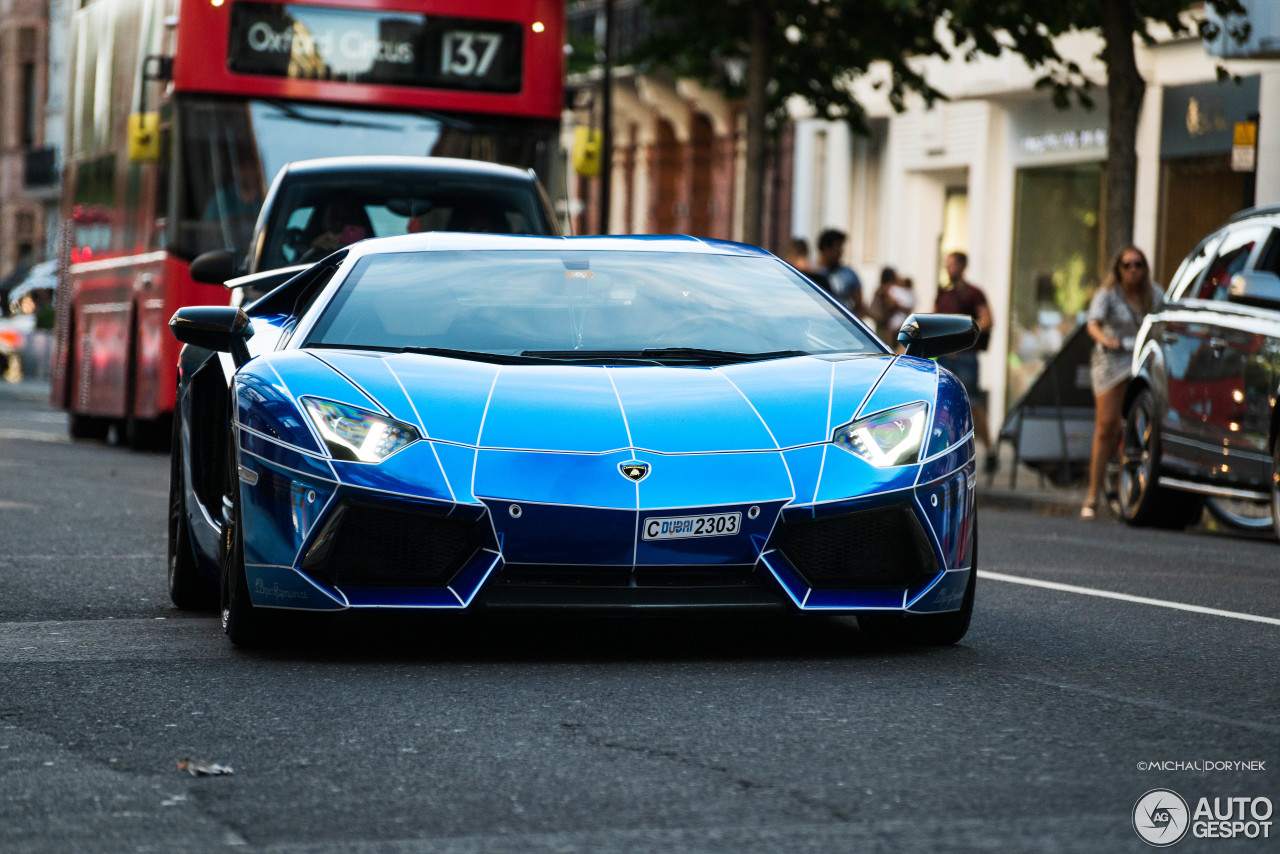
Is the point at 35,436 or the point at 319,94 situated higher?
the point at 319,94

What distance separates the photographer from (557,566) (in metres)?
6.50

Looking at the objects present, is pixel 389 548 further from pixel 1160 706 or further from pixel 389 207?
pixel 389 207

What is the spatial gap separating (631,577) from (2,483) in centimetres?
976

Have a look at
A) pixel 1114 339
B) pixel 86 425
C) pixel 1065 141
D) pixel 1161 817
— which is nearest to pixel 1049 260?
pixel 1065 141

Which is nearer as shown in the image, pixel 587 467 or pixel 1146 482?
pixel 587 467

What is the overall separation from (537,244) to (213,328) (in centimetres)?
109

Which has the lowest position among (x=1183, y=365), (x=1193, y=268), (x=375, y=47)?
(x=1183, y=365)

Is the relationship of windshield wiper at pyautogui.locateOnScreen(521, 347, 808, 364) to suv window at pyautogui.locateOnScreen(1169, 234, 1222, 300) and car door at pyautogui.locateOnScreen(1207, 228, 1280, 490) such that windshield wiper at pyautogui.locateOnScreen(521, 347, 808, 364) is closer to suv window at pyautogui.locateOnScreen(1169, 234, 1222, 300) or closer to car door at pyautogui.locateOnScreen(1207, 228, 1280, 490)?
car door at pyautogui.locateOnScreen(1207, 228, 1280, 490)

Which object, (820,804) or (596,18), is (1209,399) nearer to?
(820,804)

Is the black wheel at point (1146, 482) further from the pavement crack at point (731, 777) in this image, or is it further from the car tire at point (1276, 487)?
the pavement crack at point (731, 777)

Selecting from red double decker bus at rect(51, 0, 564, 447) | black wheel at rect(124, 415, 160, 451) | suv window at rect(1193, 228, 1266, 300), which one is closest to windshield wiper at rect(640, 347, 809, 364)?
suv window at rect(1193, 228, 1266, 300)

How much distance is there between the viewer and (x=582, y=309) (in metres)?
7.50

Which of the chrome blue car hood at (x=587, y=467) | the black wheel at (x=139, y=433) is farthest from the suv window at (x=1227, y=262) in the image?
the black wheel at (x=139, y=433)

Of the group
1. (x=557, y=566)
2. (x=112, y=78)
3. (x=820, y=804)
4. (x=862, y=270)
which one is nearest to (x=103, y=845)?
(x=820, y=804)
